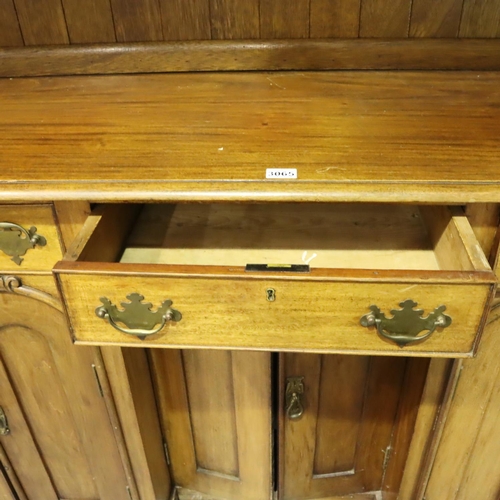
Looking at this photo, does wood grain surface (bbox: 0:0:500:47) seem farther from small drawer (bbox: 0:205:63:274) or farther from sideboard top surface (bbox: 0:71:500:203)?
small drawer (bbox: 0:205:63:274)

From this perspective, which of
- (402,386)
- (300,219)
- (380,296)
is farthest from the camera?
(402,386)

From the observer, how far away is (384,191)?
603mm

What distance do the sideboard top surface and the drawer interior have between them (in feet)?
0.25

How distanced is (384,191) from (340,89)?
12.2 inches

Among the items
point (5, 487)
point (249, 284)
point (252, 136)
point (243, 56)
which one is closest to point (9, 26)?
point (243, 56)

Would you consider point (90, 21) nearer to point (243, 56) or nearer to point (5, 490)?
point (243, 56)

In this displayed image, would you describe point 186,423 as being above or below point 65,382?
below

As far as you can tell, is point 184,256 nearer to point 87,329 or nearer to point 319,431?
point 87,329

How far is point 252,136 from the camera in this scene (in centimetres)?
71

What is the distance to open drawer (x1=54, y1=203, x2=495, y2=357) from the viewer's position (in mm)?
591

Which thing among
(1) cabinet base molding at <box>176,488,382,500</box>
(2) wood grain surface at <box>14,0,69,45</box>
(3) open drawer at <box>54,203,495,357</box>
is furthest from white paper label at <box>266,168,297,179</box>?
(1) cabinet base molding at <box>176,488,382,500</box>

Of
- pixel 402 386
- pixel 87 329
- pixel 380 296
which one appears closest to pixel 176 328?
pixel 87 329

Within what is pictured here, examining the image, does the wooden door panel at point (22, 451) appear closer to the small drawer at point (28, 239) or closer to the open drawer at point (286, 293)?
the small drawer at point (28, 239)

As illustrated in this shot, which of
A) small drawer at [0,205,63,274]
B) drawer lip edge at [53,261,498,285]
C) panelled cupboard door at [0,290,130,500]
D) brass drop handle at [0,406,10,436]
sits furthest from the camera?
brass drop handle at [0,406,10,436]
